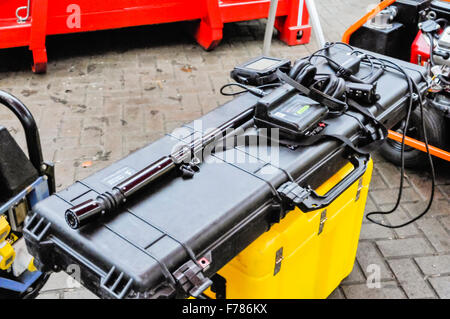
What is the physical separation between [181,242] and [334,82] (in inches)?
38.0

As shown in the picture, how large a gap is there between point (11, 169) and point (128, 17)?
3.09 m

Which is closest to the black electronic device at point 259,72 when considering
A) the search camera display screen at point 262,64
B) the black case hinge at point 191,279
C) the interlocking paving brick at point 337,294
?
the search camera display screen at point 262,64

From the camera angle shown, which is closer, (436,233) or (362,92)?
(362,92)

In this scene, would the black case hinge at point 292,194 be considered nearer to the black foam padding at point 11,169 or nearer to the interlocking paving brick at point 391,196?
the black foam padding at point 11,169

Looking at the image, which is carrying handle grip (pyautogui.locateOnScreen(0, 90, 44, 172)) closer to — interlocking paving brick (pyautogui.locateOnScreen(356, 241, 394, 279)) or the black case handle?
the black case handle

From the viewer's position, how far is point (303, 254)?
208cm

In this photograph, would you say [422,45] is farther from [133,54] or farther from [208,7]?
[133,54]

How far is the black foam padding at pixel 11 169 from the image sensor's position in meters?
2.07

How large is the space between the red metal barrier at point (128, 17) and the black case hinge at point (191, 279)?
11.9 ft

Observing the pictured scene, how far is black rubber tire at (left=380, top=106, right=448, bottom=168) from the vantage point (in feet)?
10.5

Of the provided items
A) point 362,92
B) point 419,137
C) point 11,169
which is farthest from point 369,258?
point 11,169

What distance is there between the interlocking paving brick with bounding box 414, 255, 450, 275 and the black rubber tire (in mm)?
746

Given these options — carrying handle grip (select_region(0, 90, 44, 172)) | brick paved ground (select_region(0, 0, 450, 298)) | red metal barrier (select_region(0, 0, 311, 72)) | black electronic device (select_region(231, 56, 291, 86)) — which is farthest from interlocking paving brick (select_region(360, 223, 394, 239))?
red metal barrier (select_region(0, 0, 311, 72))

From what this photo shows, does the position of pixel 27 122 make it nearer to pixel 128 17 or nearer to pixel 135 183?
pixel 135 183
